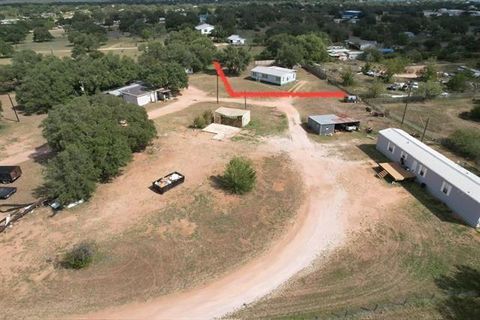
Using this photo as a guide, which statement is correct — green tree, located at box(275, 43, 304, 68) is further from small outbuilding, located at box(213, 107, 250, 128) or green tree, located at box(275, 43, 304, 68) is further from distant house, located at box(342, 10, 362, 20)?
distant house, located at box(342, 10, 362, 20)

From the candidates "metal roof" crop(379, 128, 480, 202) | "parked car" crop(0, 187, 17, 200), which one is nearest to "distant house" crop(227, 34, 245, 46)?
"metal roof" crop(379, 128, 480, 202)

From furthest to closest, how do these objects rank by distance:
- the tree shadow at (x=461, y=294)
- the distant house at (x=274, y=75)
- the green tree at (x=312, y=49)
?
the green tree at (x=312, y=49), the distant house at (x=274, y=75), the tree shadow at (x=461, y=294)

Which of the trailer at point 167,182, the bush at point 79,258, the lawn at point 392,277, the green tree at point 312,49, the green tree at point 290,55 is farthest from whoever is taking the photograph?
the green tree at point 312,49

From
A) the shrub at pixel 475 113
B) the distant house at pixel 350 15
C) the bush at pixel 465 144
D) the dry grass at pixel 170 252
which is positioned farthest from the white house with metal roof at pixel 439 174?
the distant house at pixel 350 15

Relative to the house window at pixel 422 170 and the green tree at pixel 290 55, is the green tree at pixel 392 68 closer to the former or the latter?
the green tree at pixel 290 55

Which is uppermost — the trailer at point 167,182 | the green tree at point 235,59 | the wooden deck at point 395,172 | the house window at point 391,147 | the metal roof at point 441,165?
the green tree at point 235,59

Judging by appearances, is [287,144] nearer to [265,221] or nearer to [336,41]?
[265,221]
